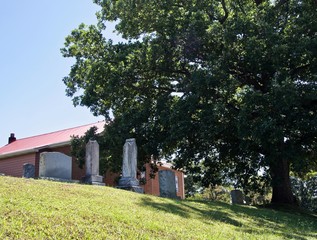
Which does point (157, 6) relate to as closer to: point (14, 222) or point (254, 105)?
point (254, 105)

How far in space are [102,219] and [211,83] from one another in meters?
11.8

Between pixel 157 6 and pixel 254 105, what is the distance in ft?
28.7

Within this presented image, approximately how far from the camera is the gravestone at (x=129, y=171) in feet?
49.1

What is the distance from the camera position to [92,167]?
1543 cm

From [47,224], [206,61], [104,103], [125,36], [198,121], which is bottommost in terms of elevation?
[47,224]

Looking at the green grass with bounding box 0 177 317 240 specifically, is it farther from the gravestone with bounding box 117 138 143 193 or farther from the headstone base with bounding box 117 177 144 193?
the gravestone with bounding box 117 138 143 193

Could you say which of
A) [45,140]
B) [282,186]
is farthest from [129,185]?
[45,140]

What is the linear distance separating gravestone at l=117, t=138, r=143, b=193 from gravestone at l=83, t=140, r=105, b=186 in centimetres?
88

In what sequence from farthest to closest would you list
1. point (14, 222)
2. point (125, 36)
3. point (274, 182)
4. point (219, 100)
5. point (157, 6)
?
1. point (125, 36)
2. point (157, 6)
3. point (274, 182)
4. point (219, 100)
5. point (14, 222)

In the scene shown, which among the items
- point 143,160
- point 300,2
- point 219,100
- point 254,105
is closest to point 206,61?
point 219,100

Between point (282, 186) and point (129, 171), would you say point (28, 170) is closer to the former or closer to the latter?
point (129, 171)

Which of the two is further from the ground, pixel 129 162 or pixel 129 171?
pixel 129 162

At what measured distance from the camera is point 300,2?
19.9 meters

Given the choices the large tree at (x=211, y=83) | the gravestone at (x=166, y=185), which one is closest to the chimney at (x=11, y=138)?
the large tree at (x=211, y=83)
